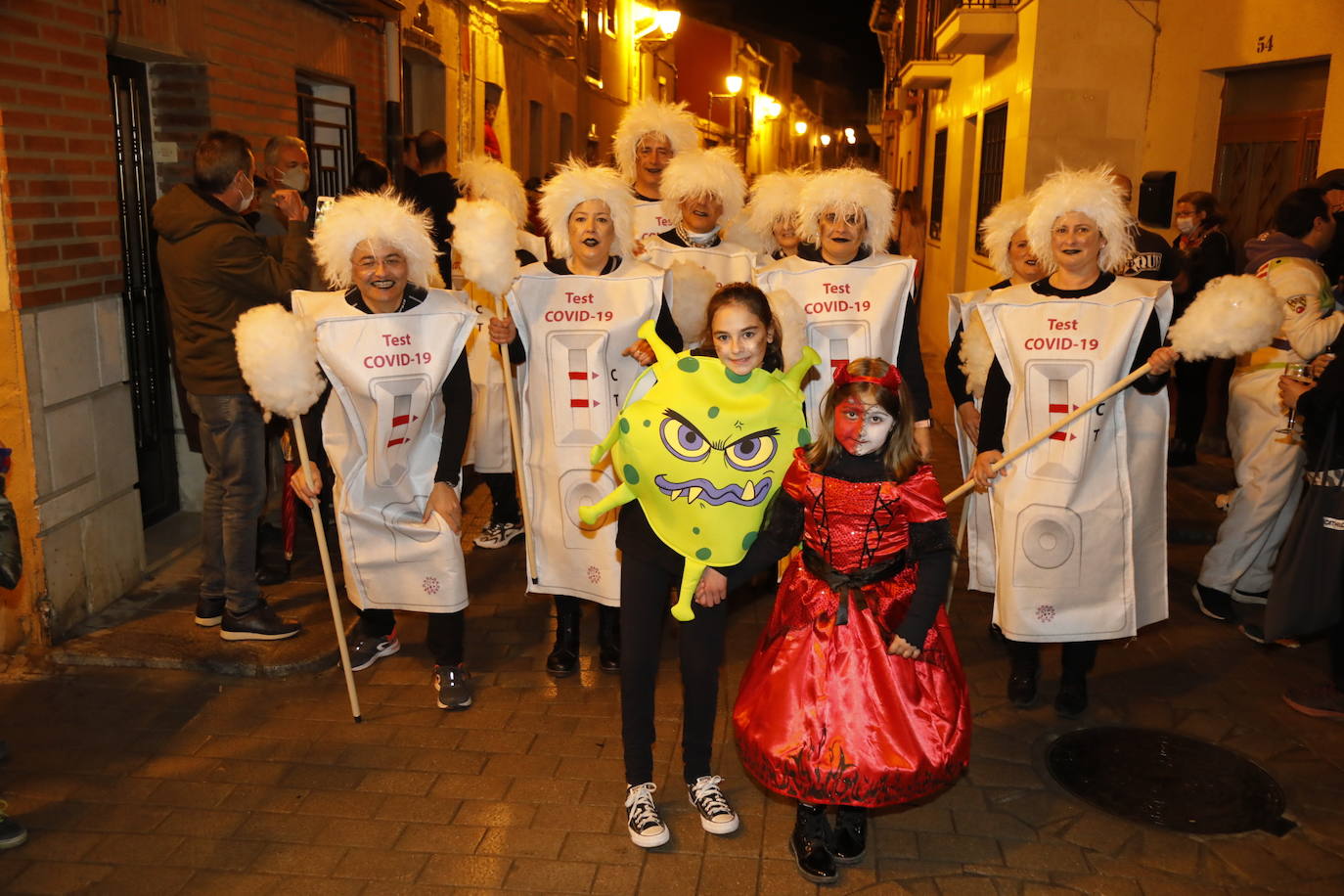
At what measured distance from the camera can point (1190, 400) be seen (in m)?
9.02

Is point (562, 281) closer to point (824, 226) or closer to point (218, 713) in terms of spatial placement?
point (824, 226)

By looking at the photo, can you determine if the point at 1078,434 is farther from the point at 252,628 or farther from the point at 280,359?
the point at 252,628

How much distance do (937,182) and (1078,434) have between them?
1567cm

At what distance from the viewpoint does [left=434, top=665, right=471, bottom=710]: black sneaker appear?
16.0ft

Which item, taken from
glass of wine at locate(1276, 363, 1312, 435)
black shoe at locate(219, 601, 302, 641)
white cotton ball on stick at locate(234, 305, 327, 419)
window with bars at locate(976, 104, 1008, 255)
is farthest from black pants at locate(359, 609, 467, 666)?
window with bars at locate(976, 104, 1008, 255)

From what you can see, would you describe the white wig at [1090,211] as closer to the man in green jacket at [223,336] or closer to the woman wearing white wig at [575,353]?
the woman wearing white wig at [575,353]

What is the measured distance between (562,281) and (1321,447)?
3.32m

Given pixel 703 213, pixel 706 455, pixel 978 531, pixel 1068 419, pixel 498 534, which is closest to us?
pixel 706 455

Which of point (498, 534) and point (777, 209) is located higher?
point (777, 209)

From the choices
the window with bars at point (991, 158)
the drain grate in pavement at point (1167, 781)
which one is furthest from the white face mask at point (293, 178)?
the window with bars at point (991, 158)

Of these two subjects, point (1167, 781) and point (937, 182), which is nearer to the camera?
point (1167, 781)

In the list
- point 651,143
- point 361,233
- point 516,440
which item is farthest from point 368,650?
point 651,143

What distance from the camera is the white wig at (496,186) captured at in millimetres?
7219

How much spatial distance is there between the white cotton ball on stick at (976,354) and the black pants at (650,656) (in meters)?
1.90
